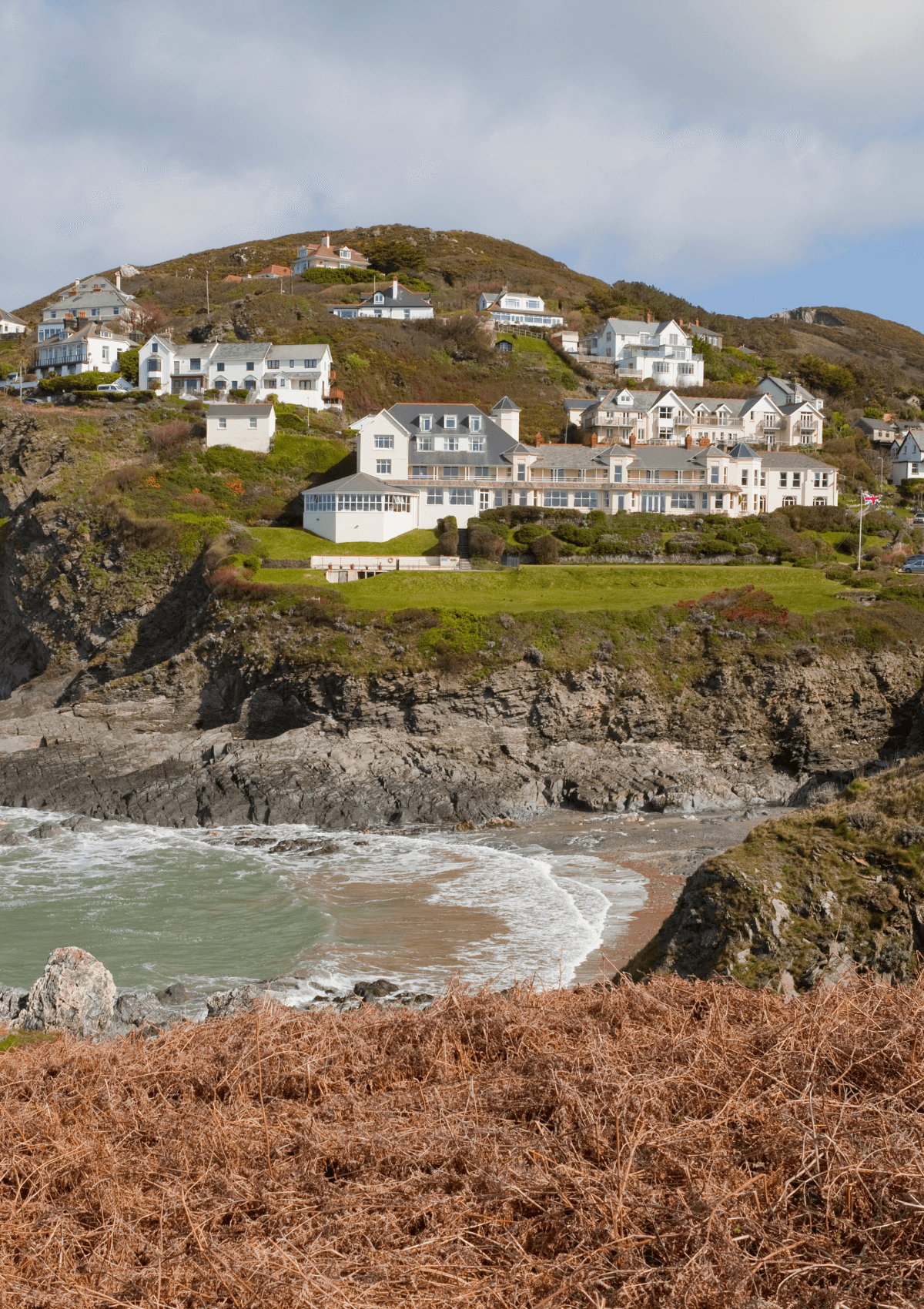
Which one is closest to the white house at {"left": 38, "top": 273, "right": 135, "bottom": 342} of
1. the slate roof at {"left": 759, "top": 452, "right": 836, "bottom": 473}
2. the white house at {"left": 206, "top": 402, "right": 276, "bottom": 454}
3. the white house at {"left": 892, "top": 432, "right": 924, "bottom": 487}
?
the white house at {"left": 206, "top": 402, "right": 276, "bottom": 454}

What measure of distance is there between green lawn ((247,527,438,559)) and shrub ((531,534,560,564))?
589cm

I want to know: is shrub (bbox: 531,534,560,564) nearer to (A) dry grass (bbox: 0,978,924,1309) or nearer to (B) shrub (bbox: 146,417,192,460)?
(B) shrub (bbox: 146,417,192,460)

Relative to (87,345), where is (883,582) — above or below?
below

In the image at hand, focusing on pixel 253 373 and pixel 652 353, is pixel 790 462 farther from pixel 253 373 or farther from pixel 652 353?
pixel 253 373

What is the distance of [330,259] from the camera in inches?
4815

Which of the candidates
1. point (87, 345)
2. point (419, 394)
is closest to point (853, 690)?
point (419, 394)

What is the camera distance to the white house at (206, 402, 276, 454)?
66125 mm

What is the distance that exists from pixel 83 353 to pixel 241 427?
103 feet

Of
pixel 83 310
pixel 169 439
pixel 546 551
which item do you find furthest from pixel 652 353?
pixel 83 310

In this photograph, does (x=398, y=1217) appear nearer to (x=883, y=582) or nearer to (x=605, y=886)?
(x=605, y=886)

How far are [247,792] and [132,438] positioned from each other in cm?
3599

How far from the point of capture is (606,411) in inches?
3061

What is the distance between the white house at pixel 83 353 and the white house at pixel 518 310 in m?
37.4

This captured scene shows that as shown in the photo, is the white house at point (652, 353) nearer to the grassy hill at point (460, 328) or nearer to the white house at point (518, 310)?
the grassy hill at point (460, 328)
